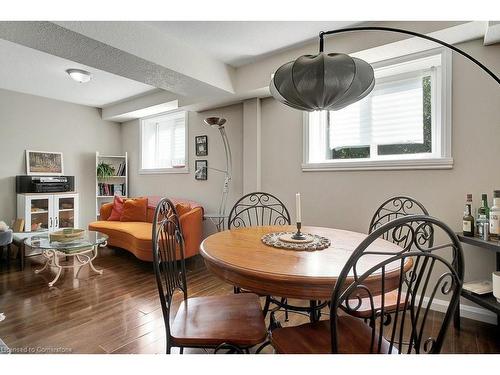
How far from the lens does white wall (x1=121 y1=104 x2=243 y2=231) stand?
357 centimetres

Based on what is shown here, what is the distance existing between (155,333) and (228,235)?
92cm

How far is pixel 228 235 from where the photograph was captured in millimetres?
1683

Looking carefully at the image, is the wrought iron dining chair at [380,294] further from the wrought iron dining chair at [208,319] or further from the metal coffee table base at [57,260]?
the metal coffee table base at [57,260]

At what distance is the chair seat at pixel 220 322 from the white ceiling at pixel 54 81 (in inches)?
119

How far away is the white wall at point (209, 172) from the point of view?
141 inches

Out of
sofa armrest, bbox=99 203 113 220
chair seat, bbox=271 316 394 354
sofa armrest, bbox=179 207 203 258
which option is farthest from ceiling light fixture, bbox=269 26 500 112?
sofa armrest, bbox=99 203 113 220

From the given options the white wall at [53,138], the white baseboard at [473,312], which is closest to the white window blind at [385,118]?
the white baseboard at [473,312]

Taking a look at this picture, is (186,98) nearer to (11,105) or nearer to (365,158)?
(365,158)

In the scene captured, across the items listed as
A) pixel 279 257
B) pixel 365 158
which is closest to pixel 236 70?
pixel 365 158

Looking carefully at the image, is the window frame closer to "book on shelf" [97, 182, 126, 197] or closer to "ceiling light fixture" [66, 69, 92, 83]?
"book on shelf" [97, 182, 126, 197]

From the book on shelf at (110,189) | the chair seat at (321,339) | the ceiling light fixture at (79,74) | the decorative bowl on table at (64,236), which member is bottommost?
the chair seat at (321,339)

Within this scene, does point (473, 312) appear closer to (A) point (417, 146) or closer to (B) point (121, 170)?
(A) point (417, 146)
